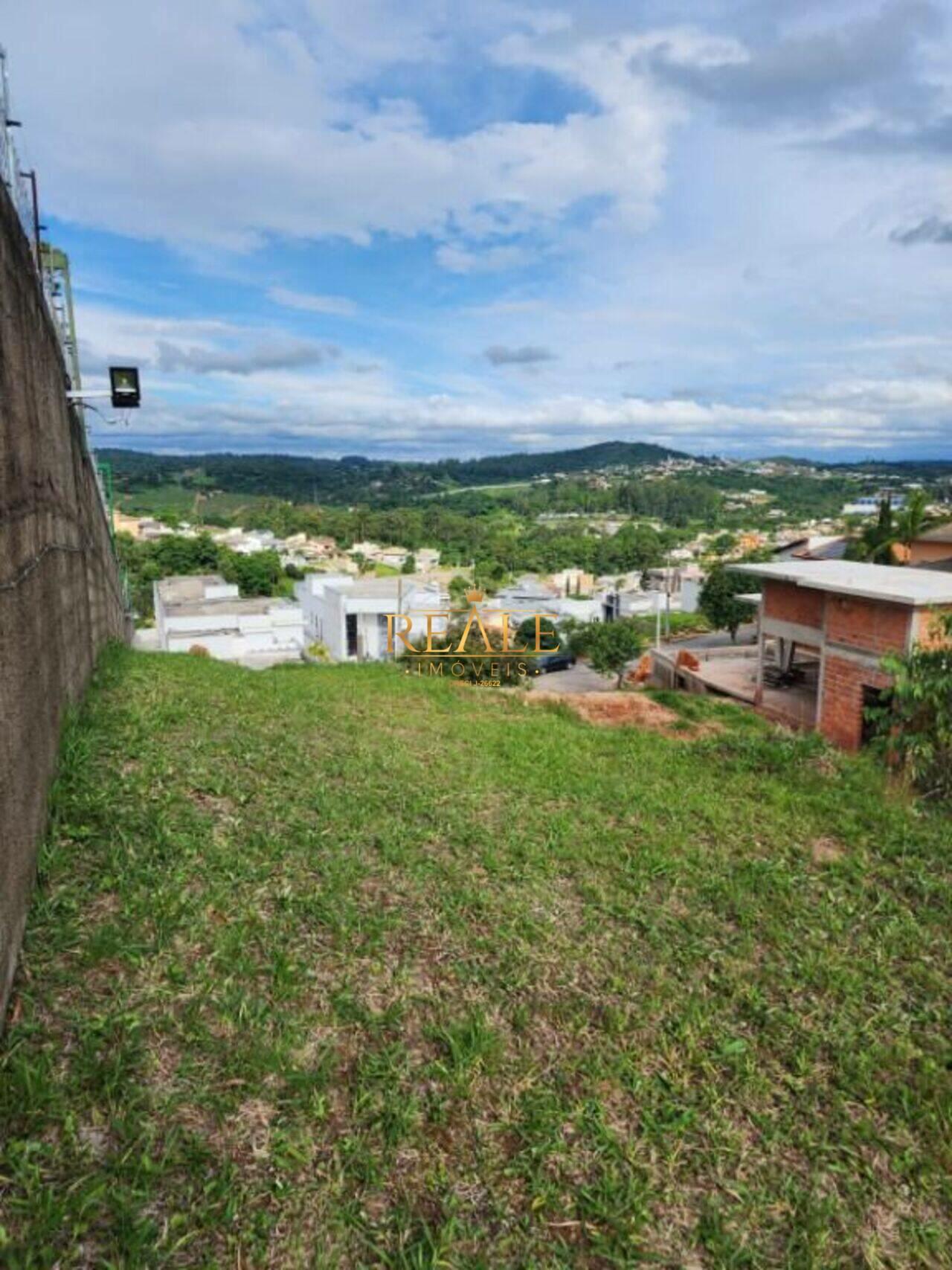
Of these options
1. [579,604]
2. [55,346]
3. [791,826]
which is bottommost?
[579,604]

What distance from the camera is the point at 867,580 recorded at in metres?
9.19

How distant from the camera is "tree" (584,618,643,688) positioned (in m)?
18.1

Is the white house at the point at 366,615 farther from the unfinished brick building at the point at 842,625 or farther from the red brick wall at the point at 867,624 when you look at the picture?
the red brick wall at the point at 867,624

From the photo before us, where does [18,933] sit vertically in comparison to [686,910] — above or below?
above

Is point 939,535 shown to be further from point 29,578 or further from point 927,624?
point 29,578

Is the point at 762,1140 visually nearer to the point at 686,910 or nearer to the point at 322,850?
the point at 686,910

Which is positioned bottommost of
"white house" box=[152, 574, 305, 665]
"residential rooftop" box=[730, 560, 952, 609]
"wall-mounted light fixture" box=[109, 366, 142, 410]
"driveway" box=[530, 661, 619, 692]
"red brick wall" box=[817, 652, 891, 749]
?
"driveway" box=[530, 661, 619, 692]

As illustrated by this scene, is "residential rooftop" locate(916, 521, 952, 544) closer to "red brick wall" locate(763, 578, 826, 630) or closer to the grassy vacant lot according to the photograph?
"red brick wall" locate(763, 578, 826, 630)

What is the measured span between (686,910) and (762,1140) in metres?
1.14

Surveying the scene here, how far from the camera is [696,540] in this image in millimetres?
74062

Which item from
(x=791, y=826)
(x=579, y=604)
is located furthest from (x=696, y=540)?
(x=791, y=826)

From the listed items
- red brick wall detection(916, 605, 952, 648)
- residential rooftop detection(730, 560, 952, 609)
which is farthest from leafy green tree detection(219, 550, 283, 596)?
red brick wall detection(916, 605, 952, 648)

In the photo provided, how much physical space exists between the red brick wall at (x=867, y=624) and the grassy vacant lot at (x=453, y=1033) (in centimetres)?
486

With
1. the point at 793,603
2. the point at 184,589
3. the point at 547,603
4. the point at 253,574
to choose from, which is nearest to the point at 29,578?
the point at 793,603
